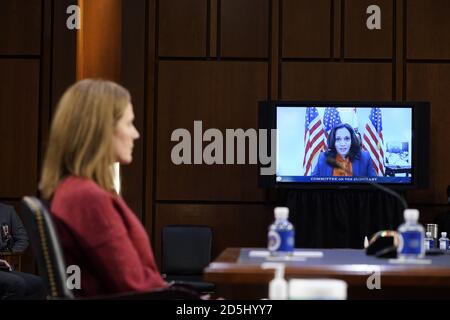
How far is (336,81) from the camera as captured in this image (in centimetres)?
706

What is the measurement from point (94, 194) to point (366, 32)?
5335 mm

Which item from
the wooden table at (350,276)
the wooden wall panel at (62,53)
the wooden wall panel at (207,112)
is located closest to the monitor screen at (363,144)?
the wooden wall panel at (207,112)

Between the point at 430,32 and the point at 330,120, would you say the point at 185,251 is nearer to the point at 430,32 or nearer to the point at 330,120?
the point at 330,120

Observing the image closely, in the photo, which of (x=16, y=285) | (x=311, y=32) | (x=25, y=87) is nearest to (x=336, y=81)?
(x=311, y=32)

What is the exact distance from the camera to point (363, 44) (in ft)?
23.2

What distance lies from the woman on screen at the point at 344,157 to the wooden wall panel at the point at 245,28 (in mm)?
1079

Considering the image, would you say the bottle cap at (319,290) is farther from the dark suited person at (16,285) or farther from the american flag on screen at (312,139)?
the american flag on screen at (312,139)

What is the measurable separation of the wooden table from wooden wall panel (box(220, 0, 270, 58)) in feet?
14.3

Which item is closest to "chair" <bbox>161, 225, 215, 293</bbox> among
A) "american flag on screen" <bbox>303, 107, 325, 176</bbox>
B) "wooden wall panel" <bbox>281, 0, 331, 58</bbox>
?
"american flag on screen" <bbox>303, 107, 325, 176</bbox>

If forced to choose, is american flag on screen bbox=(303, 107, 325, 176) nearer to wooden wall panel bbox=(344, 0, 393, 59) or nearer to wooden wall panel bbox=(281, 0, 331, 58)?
wooden wall panel bbox=(281, 0, 331, 58)

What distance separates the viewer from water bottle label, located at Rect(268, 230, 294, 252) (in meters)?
3.03

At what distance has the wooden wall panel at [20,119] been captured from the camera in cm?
709
